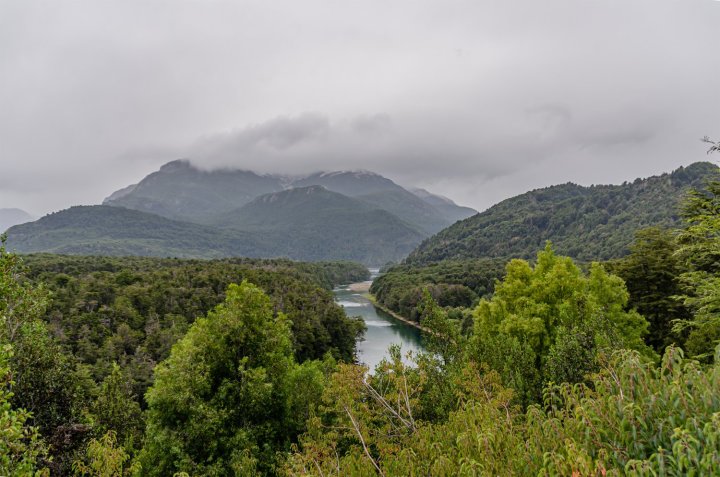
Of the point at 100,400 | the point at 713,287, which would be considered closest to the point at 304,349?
the point at 100,400

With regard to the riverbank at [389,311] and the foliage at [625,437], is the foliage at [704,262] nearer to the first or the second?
the foliage at [625,437]

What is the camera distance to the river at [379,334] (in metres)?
66.0

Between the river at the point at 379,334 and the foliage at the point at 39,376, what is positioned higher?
the foliage at the point at 39,376

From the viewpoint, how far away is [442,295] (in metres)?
98.5

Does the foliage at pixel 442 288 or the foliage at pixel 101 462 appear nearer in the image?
the foliage at pixel 101 462

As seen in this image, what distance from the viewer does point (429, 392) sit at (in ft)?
52.6

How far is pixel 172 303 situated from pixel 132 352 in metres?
13.2

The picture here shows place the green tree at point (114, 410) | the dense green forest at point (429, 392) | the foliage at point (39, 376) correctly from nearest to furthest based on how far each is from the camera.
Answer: the dense green forest at point (429, 392) → the foliage at point (39, 376) → the green tree at point (114, 410)

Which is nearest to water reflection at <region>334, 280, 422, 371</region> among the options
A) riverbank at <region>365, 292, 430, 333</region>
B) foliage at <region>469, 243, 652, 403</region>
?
riverbank at <region>365, 292, 430, 333</region>

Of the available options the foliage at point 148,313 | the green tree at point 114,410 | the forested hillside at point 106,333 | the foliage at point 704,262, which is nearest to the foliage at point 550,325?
the foliage at point 704,262

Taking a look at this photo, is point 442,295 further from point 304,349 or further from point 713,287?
point 713,287

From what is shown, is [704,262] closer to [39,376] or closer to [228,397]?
[228,397]

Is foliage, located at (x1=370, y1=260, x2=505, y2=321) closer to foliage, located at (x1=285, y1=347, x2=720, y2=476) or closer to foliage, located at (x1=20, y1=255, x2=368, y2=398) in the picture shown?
foliage, located at (x1=20, y1=255, x2=368, y2=398)

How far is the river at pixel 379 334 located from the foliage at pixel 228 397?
1264 inches
